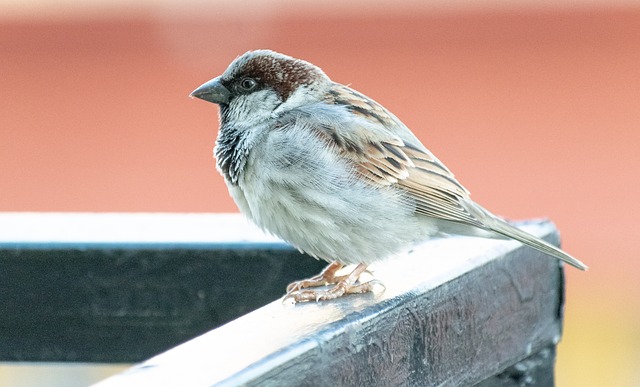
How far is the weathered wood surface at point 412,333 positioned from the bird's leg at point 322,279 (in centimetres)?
7

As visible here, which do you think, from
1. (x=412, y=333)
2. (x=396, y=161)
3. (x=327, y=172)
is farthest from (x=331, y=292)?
(x=396, y=161)

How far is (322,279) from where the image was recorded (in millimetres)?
2648

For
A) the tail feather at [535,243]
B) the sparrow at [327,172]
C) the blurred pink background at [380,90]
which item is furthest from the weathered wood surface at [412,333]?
the blurred pink background at [380,90]

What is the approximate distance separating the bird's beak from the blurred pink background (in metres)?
3.91

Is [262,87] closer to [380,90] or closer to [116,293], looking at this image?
[116,293]

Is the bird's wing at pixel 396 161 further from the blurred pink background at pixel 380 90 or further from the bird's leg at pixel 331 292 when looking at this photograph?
the blurred pink background at pixel 380 90

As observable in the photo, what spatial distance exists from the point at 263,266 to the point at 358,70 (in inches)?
193

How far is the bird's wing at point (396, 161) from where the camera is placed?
275 cm

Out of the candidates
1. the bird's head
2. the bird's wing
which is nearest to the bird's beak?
the bird's head

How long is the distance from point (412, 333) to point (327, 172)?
91 cm

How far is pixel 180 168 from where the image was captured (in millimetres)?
7484

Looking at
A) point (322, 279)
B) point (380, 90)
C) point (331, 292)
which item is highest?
point (331, 292)

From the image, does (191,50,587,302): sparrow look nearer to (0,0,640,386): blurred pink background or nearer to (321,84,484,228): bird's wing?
(321,84,484,228): bird's wing

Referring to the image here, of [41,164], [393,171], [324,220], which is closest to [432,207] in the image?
[393,171]
